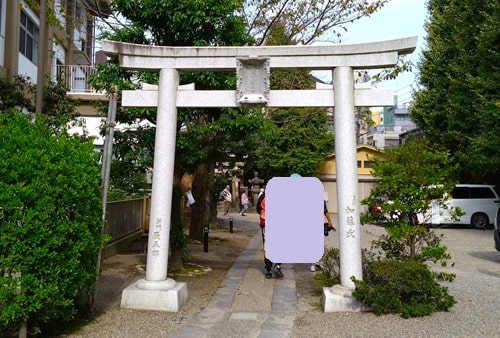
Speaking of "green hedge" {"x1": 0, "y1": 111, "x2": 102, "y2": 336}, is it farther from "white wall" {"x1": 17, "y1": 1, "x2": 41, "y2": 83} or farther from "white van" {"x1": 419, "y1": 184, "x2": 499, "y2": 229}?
"white van" {"x1": 419, "y1": 184, "x2": 499, "y2": 229}

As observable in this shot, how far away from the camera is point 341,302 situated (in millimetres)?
7000

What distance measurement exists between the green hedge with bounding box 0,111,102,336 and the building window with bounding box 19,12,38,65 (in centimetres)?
1260

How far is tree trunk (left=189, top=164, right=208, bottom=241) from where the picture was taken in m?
15.3

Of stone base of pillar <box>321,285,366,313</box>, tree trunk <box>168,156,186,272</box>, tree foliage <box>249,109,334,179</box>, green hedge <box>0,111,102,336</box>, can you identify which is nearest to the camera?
green hedge <box>0,111,102,336</box>

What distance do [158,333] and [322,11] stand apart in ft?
37.1

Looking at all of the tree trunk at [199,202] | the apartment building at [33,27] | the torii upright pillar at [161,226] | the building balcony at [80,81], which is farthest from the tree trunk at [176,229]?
the building balcony at [80,81]

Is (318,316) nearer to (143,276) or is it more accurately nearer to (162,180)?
(162,180)

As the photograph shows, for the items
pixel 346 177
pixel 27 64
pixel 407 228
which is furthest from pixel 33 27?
pixel 407 228

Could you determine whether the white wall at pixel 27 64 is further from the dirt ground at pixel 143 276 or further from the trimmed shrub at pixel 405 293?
the trimmed shrub at pixel 405 293

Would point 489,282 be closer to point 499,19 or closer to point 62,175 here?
point 62,175

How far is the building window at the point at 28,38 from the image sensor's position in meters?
16.9

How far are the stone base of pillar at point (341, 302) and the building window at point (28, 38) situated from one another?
47.5ft

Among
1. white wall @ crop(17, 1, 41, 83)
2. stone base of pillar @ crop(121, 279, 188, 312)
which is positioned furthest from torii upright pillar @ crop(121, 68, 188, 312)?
white wall @ crop(17, 1, 41, 83)

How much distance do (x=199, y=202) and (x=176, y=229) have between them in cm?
502
